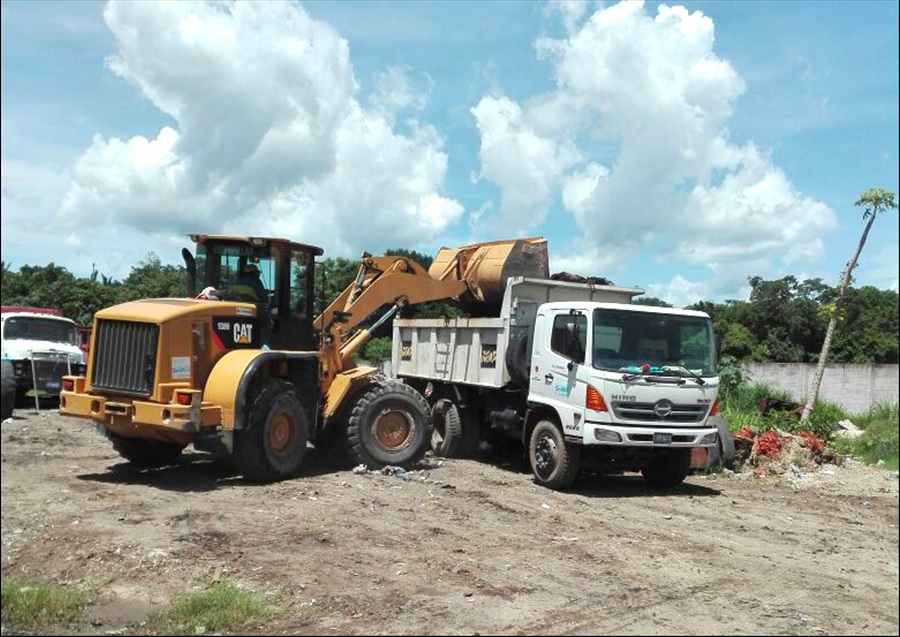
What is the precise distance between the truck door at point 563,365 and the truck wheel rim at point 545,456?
407 millimetres

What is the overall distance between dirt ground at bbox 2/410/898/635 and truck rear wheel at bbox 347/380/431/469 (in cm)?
64

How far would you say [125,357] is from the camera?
923cm

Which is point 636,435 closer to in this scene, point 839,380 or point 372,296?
point 372,296

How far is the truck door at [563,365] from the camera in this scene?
11.1m

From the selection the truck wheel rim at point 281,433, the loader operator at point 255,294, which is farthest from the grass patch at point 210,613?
the loader operator at point 255,294

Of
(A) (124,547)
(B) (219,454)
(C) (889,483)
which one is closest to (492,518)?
(B) (219,454)

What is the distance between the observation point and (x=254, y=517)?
8.14 metres

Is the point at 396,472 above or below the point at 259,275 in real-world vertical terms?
below

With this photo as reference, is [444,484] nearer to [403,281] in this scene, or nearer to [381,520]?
[381,520]

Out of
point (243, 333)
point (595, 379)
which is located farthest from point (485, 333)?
point (243, 333)

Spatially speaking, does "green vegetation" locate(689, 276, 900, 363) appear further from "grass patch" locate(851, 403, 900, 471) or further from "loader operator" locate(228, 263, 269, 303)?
"loader operator" locate(228, 263, 269, 303)

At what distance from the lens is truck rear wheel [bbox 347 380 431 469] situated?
11.4 meters

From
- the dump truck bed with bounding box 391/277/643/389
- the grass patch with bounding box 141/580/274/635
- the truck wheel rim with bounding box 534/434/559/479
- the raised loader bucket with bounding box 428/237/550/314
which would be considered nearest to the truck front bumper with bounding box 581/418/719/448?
the truck wheel rim with bounding box 534/434/559/479

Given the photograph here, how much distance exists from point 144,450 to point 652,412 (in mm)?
6434
